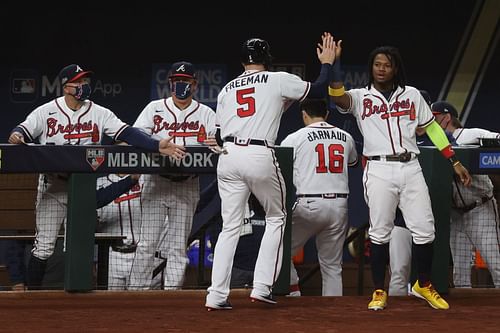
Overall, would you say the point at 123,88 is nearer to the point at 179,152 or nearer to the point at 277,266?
the point at 179,152

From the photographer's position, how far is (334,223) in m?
7.14

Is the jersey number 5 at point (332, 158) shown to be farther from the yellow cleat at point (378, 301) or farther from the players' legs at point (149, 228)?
the yellow cleat at point (378, 301)

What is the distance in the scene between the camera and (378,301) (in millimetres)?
6008

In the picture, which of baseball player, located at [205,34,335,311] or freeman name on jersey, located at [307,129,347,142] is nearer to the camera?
baseball player, located at [205,34,335,311]

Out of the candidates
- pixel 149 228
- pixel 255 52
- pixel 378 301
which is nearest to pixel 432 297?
pixel 378 301

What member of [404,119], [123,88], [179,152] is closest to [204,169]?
[179,152]

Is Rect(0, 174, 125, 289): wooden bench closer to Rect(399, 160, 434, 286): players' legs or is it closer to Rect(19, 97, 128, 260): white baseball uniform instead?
Rect(19, 97, 128, 260): white baseball uniform

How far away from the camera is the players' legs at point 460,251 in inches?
287

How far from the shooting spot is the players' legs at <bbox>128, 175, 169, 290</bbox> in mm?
6793

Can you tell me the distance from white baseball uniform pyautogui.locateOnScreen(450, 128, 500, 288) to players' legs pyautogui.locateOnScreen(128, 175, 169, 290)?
1.94m

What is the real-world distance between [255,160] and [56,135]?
5.25 feet

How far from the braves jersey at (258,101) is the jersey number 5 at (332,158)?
1.19m

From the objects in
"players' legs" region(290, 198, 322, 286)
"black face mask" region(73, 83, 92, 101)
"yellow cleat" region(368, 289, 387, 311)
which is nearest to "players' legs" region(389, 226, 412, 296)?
"players' legs" region(290, 198, 322, 286)

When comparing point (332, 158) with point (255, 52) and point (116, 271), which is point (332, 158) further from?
point (116, 271)
